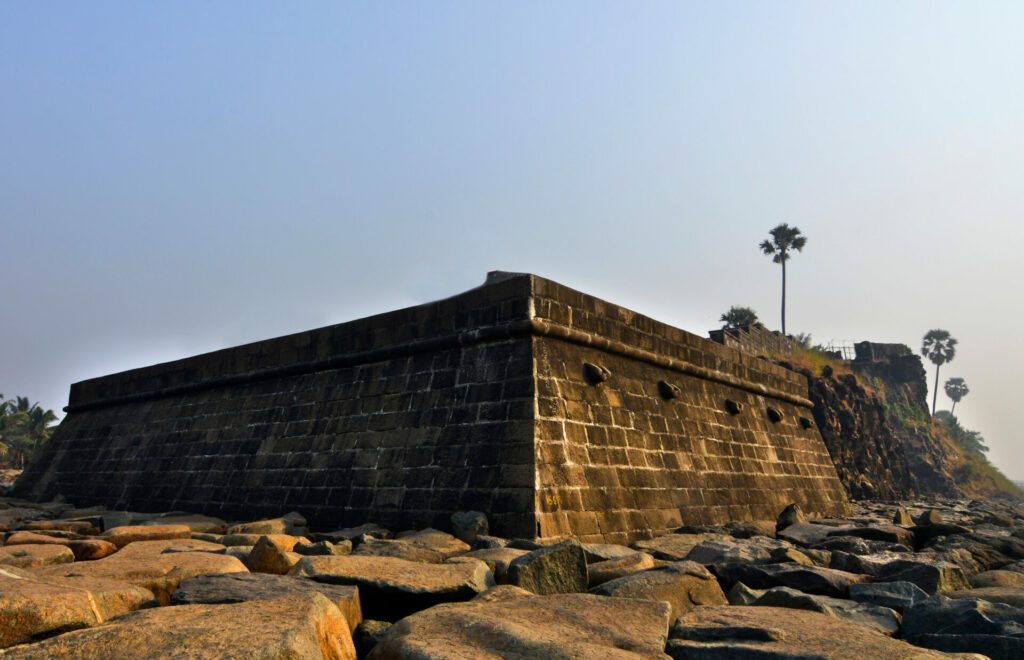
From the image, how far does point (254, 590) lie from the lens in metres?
3.40

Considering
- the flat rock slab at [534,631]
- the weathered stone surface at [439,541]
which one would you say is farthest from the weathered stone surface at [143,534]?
the flat rock slab at [534,631]

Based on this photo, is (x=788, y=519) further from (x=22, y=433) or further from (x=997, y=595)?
(x=22, y=433)

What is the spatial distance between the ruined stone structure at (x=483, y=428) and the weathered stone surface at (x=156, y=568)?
2630mm

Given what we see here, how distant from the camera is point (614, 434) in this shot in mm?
7684

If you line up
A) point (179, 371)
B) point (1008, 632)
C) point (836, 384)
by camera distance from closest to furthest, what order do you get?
point (1008, 632), point (179, 371), point (836, 384)

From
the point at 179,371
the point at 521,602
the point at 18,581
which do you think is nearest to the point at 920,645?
the point at 521,602

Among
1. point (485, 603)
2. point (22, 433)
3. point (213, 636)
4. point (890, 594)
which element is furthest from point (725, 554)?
point (22, 433)

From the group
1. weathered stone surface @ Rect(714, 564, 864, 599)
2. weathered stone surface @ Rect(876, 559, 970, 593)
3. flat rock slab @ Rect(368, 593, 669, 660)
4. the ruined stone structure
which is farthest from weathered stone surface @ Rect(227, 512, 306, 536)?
weathered stone surface @ Rect(876, 559, 970, 593)

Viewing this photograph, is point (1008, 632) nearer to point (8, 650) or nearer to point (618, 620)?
point (618, 620)

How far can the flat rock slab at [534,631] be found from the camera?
2.66 metres

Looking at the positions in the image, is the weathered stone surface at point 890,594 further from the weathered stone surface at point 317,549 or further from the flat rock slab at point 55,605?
the flat rock slab at point 55,605

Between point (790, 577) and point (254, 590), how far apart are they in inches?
121

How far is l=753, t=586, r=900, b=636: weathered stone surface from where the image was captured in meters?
3.59

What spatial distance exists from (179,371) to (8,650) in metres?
10.4
